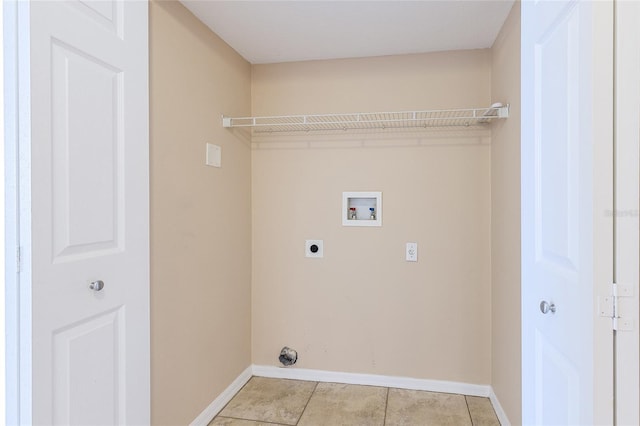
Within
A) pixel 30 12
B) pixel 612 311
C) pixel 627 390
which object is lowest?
pixel 627 390

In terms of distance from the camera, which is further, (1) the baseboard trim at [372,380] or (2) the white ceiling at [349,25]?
(1) the baseboard trim at [372,380]

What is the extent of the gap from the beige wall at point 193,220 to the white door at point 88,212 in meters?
0.16

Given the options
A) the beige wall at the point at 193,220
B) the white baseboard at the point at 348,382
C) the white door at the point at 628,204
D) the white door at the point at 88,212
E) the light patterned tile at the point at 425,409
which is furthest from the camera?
the white baseboard at the point at 348,382

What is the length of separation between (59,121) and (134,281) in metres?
0.67

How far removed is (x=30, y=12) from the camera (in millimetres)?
1065

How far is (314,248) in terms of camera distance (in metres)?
2.70

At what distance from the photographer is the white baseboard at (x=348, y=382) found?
7.65 ft

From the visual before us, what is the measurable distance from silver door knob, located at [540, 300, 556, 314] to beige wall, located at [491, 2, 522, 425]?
2.86 feet

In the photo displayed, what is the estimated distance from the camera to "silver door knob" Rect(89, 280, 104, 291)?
1.30 metres

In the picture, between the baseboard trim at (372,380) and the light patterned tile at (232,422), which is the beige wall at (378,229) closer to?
the baseboard trim at (372,380)

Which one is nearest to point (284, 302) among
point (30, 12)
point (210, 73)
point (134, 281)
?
point (134, 281)

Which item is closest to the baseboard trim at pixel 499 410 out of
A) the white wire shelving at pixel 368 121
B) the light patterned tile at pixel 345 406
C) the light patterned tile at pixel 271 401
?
the light patterned tile at pixel 345 406

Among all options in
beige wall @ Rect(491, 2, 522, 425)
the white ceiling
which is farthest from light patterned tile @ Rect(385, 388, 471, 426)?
the white ceiling

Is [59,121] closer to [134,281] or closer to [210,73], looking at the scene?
[134,281]
